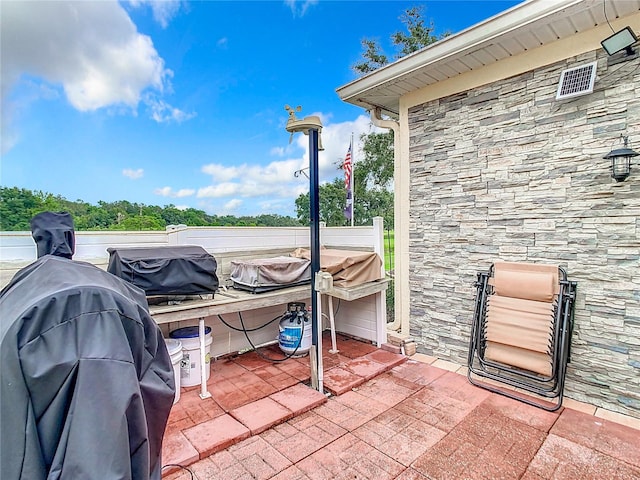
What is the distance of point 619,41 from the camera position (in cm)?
269

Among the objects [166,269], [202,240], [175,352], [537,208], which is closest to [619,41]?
[537,208]

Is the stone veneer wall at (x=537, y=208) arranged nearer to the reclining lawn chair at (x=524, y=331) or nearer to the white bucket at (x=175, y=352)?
the reclining lawn chair at (x=524, y=331)

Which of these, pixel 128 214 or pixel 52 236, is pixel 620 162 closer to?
pixel 52 236

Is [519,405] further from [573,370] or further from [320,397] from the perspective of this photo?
[320,397]

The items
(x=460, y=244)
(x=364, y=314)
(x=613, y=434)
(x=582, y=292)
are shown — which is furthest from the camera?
(x=364, y=314)

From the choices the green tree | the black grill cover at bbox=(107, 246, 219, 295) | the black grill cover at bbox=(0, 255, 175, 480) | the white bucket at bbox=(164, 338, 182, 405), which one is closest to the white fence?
the black grill cover at bbox=(107, 246, 219, 295)

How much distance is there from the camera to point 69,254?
131 cm

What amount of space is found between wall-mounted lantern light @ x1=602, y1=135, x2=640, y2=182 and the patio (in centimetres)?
204

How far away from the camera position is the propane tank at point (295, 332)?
13.6ft

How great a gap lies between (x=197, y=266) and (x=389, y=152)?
5921 millimetres

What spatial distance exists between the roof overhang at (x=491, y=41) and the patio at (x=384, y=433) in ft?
11.0

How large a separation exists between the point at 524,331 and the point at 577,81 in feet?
7.62

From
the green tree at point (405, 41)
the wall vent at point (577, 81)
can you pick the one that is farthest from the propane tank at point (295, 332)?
the green tree at point (405, 41)

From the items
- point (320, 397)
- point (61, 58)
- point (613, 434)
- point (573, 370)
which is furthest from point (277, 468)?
point (61, 58)
